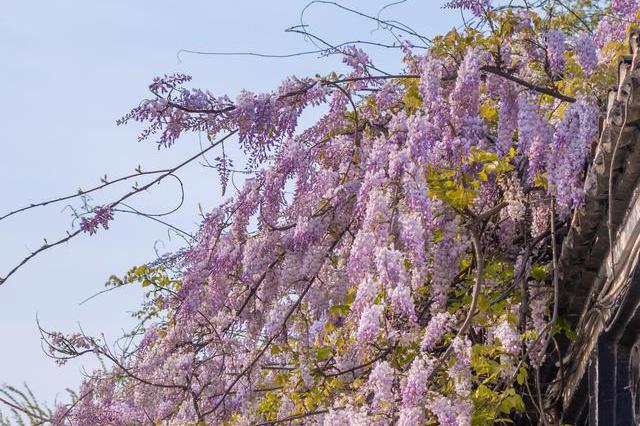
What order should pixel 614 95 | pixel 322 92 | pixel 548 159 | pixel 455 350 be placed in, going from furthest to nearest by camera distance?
1. pixel 322 92
2. pixel 455 350
3. pixel 548 159
4. pixel 614 95

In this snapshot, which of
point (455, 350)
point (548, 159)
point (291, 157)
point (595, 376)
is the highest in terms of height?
point (291, 157)

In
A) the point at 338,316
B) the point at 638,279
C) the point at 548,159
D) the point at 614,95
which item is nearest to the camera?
the point at 614,95

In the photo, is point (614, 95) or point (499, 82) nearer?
point (614, 95)

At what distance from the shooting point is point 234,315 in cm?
694

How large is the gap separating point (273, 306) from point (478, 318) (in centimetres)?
141

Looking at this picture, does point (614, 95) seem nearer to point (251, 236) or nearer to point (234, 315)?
point (251, 236)

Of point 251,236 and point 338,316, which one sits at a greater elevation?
point 251,236

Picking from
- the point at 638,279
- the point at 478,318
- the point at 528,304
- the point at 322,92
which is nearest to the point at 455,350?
the point at 478,318

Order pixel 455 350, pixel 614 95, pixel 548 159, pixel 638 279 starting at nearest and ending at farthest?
1. pixel 614 95
2. pixel 638 279
3. pixel 548 159
4. pixel 455 350

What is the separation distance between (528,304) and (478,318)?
0.40 metres

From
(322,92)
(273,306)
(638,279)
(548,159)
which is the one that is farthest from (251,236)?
(638,279)

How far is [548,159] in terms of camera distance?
5.17m

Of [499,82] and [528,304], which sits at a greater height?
[499,82]

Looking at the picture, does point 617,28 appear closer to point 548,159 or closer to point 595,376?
point 548,159
